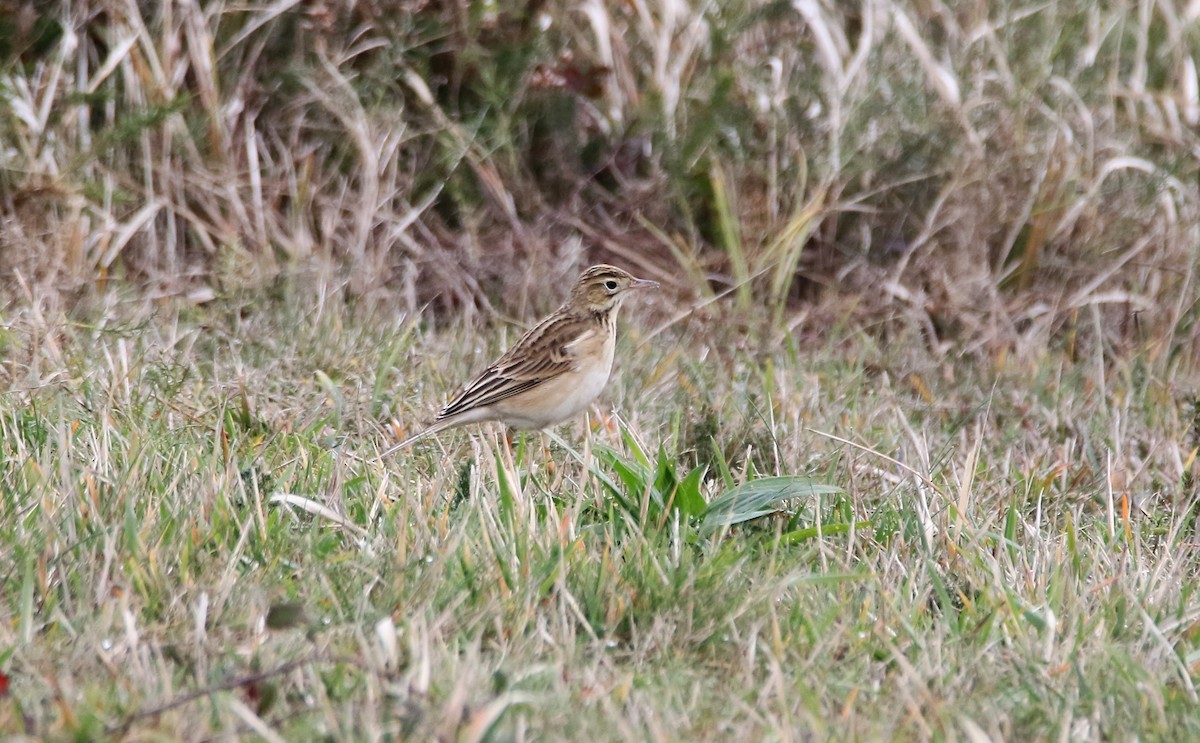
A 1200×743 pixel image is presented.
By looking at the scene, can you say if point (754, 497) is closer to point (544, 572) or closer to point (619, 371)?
point (544, 572)

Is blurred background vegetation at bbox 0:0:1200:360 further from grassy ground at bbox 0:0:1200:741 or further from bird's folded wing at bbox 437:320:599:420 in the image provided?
bird's folded wing at bbox 437:320:599:420

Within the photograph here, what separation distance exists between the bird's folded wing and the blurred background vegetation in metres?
1.36

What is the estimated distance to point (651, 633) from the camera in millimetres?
3631

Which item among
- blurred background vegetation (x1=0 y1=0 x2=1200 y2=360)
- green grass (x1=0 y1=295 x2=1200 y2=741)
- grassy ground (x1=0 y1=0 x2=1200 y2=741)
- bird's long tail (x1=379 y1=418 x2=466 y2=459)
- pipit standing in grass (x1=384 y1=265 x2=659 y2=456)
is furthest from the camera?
blurred background vegetation (x1=0 y1=0 x2=1200 y2=360)

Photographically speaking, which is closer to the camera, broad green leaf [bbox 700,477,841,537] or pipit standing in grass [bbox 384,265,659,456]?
broad green leaf [bbox 700,477,841,537]

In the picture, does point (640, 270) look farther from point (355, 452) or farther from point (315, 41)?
point (355, 452)

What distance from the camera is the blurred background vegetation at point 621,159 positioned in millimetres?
7336

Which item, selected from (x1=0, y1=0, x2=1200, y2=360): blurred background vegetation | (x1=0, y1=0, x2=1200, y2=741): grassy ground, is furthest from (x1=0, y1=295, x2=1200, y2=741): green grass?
(x1=0, y1=0, x2=1200, y2=360): blurred background vegetation

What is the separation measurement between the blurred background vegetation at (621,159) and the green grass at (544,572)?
5.07 feet

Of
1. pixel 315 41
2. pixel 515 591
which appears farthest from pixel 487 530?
pixel 315 41

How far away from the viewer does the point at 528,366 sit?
559 centimetres

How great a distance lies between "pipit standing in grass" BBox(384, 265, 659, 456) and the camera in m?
5.32

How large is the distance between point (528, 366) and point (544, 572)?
1.85 metres

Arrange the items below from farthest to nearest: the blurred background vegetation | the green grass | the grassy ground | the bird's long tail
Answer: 1. the blurred background vegetation
2. the bird's long tail
3. the grassy ground
4. the green grass
